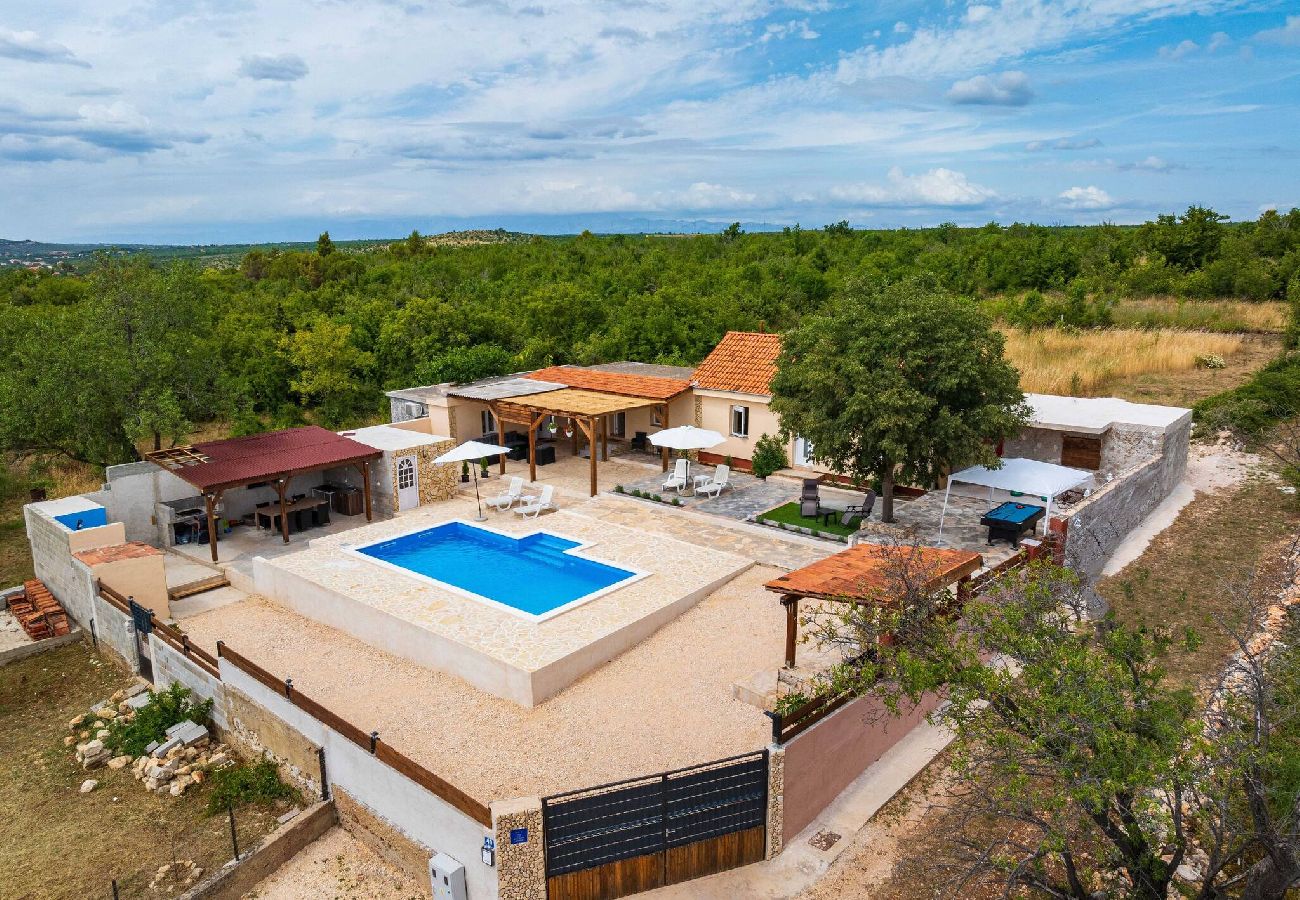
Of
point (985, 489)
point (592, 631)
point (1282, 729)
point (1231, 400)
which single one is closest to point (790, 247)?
point (1231, 400)

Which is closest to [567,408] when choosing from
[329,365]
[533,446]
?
[533,446]

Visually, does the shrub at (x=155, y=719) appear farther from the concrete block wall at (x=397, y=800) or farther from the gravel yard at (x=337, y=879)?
the gravel yard at (x=337, y=879)

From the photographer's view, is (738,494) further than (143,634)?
Yes

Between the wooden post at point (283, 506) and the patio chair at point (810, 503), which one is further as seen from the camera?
the wooden post at point (283, 506)

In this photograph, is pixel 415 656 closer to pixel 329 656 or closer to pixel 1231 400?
pixel 329 656

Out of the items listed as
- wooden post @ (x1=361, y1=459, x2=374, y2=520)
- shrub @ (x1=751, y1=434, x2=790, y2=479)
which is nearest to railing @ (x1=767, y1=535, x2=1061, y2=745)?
shrub @ (x1=751, y1=434, x2=790, y2=479)

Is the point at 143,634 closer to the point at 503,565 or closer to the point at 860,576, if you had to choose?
the point at 503,565

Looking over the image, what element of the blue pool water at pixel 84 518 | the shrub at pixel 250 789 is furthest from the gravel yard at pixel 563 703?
the blue pool water at pixel 84 518
